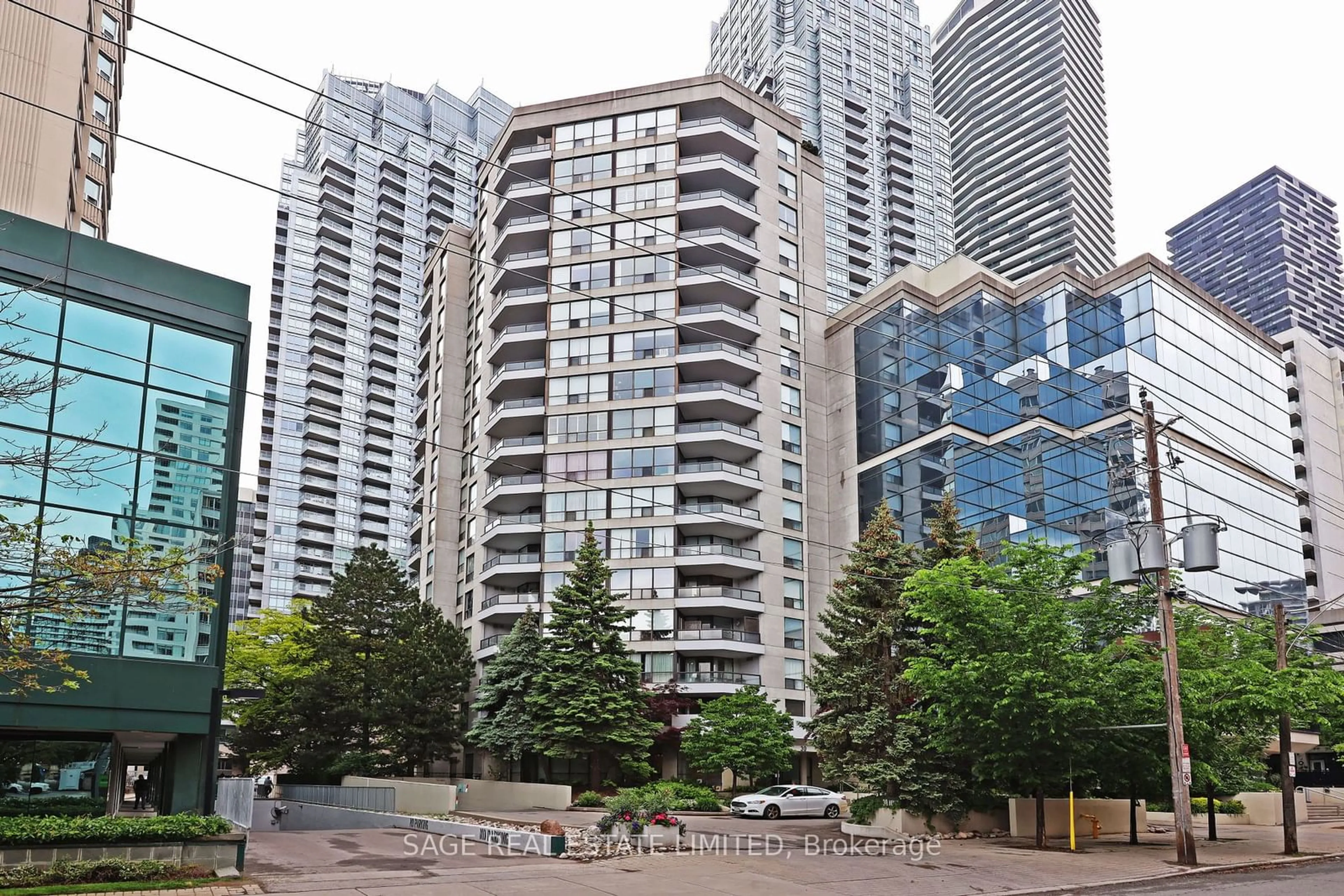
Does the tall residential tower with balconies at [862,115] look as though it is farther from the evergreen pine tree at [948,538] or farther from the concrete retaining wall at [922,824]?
the concrete retaining wall at [922,824]

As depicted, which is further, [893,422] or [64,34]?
[893,422]

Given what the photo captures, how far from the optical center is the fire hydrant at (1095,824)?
33125 millimetres

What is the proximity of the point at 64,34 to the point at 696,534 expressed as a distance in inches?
1606

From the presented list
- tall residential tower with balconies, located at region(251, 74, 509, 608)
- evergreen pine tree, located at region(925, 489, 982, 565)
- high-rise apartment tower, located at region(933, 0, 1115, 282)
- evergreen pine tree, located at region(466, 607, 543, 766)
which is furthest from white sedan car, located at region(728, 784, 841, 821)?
high-rise apartment tower, located at region(933, 0, 1115, 282)

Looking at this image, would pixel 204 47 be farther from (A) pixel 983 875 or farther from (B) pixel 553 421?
(B) pixel 553 421

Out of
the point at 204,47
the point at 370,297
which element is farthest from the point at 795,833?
the point at 370,297

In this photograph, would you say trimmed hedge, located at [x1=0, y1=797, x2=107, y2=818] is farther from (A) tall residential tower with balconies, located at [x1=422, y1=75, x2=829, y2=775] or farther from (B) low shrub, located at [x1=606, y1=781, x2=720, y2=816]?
(A) tall residential tower with balconies, located at [x1=422, y1=75, x2=829, y2=775]

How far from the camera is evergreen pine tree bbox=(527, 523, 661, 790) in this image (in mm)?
50031

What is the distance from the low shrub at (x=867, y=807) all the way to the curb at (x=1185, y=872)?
10415 millimetres

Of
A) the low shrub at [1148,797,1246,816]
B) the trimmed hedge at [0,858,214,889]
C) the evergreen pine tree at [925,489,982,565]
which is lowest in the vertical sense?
the low shrub at [1148,797,1246,816]

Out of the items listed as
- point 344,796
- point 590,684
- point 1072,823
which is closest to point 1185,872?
point 1072,823

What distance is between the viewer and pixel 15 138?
1697 inches

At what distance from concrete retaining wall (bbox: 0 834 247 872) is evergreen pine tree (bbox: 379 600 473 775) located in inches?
1328

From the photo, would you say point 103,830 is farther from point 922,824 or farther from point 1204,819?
point 1204,819
